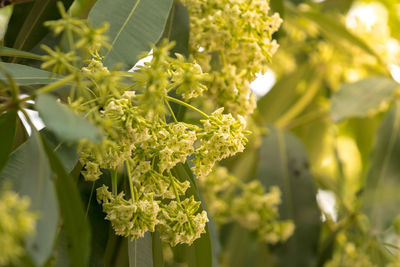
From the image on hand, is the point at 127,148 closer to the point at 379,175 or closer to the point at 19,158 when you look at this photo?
the point at 19,158

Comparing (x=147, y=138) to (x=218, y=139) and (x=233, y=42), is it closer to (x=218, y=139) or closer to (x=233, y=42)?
(x=218, y=139)

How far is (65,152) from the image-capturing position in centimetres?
86

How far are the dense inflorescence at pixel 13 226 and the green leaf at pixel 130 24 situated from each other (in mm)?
385

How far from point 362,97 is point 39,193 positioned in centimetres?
148

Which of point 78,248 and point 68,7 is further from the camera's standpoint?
point 68,7

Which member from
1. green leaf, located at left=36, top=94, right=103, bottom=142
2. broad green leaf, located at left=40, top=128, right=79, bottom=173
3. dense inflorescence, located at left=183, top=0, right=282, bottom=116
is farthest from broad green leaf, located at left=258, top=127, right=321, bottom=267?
green leaf, located at left=36, top=94, right=103, bottom=142

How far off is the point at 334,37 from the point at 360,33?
0.20m

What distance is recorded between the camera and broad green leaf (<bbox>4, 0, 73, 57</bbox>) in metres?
1.13

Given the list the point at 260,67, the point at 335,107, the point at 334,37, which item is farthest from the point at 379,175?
the point at 260,67

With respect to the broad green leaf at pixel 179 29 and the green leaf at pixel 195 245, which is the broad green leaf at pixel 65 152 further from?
the broad green leaf at pixel 179 29

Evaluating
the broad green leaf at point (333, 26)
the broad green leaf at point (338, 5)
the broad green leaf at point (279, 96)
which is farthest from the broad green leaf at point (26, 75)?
the broad green leaf at point (338, 5)

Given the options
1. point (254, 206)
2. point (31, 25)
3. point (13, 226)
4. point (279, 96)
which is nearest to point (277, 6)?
point (254, 206)

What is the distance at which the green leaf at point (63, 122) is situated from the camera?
1.78ft

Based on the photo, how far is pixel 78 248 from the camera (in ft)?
2.17
